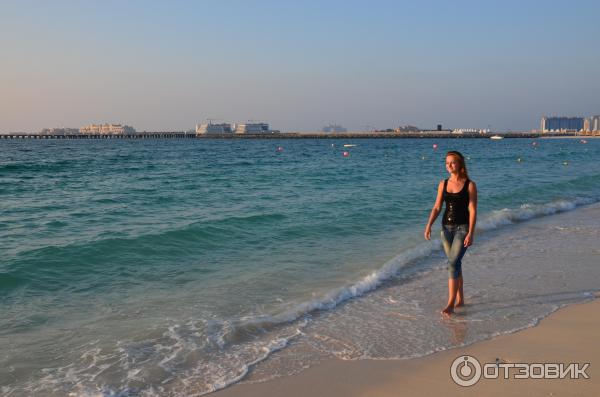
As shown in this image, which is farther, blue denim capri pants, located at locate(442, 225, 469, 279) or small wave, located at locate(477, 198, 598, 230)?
small wave, located at locate(477, 198, 598, 230)

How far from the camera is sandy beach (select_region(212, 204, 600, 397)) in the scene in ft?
14.5

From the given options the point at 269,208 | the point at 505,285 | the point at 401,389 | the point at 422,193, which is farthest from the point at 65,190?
the point at 401,389

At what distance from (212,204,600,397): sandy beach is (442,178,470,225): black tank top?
1.23m

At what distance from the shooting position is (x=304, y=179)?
89.7 feet

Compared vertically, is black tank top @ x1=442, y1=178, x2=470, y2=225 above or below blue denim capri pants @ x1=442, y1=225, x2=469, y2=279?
above

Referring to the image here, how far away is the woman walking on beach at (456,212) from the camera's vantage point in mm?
6141

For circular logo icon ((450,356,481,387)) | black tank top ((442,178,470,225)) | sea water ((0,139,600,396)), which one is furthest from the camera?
black tank top ((442,178,470,225))

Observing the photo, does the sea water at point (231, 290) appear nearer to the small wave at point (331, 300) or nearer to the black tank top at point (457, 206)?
the small wave at point (331, 300)

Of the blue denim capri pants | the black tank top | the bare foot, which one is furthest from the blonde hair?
the bare foot

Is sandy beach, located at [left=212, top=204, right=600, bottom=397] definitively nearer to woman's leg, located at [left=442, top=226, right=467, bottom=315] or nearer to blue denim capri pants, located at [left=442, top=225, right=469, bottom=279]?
woman's leg, located at [left=442, top=226, right=467, bottom=315]

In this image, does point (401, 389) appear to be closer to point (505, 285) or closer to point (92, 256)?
point (505, 285)

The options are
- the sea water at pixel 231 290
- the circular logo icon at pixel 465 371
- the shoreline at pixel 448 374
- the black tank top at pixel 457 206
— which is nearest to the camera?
the shoreline at pixel 448 374

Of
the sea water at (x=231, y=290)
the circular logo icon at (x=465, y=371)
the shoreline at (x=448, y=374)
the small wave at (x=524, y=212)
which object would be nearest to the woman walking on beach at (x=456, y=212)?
the sea water at (x=231, y=290)

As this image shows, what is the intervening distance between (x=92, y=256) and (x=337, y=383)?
21.5 ft
